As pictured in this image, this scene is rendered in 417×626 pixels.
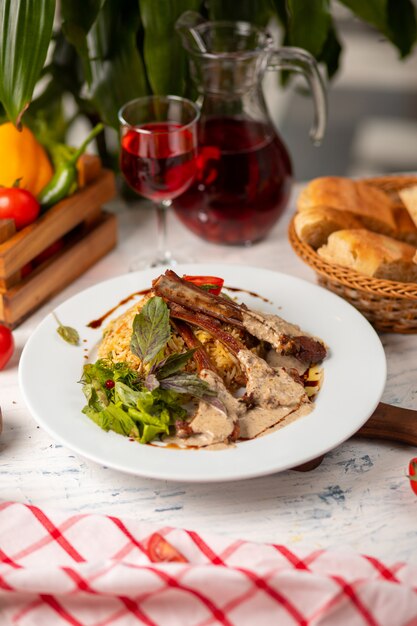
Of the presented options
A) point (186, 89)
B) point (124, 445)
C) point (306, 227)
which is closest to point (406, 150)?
point (186, 89)

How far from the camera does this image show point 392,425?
1364 mm

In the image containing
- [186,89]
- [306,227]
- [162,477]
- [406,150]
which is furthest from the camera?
[406,150]

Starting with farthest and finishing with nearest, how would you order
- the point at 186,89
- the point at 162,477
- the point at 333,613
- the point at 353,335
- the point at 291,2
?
the point at 186,89 → the point at 291,2 → the point at 353,335 → the point at 162,477 → the point at 333,613

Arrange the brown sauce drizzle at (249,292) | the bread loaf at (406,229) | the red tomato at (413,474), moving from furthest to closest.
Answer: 1. the bread loaf at (406,229)
2. the brown sauce drizzle at (249,292)
3. the red tomato at (413,474)

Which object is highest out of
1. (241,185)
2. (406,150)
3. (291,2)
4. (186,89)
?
(291,2)

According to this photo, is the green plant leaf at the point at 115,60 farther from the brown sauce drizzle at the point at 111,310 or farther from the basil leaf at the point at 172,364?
the basil leaf at the point at 172,364

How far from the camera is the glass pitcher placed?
179 cm

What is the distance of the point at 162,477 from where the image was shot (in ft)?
3.91

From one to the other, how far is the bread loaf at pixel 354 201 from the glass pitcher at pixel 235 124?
13 cm

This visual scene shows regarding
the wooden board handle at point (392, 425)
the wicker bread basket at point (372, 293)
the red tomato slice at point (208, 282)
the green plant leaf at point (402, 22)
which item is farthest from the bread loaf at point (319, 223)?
the green plant leaf at point (402, 22)

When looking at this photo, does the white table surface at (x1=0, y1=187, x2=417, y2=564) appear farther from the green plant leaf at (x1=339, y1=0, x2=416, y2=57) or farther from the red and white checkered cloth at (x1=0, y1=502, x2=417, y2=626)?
the green plant leaf at (x1=339, y1=0, x2=416, y2=57)

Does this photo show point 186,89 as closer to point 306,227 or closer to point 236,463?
point 306,227

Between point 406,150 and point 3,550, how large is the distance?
11.4 feet

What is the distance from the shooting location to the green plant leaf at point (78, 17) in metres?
1.74
